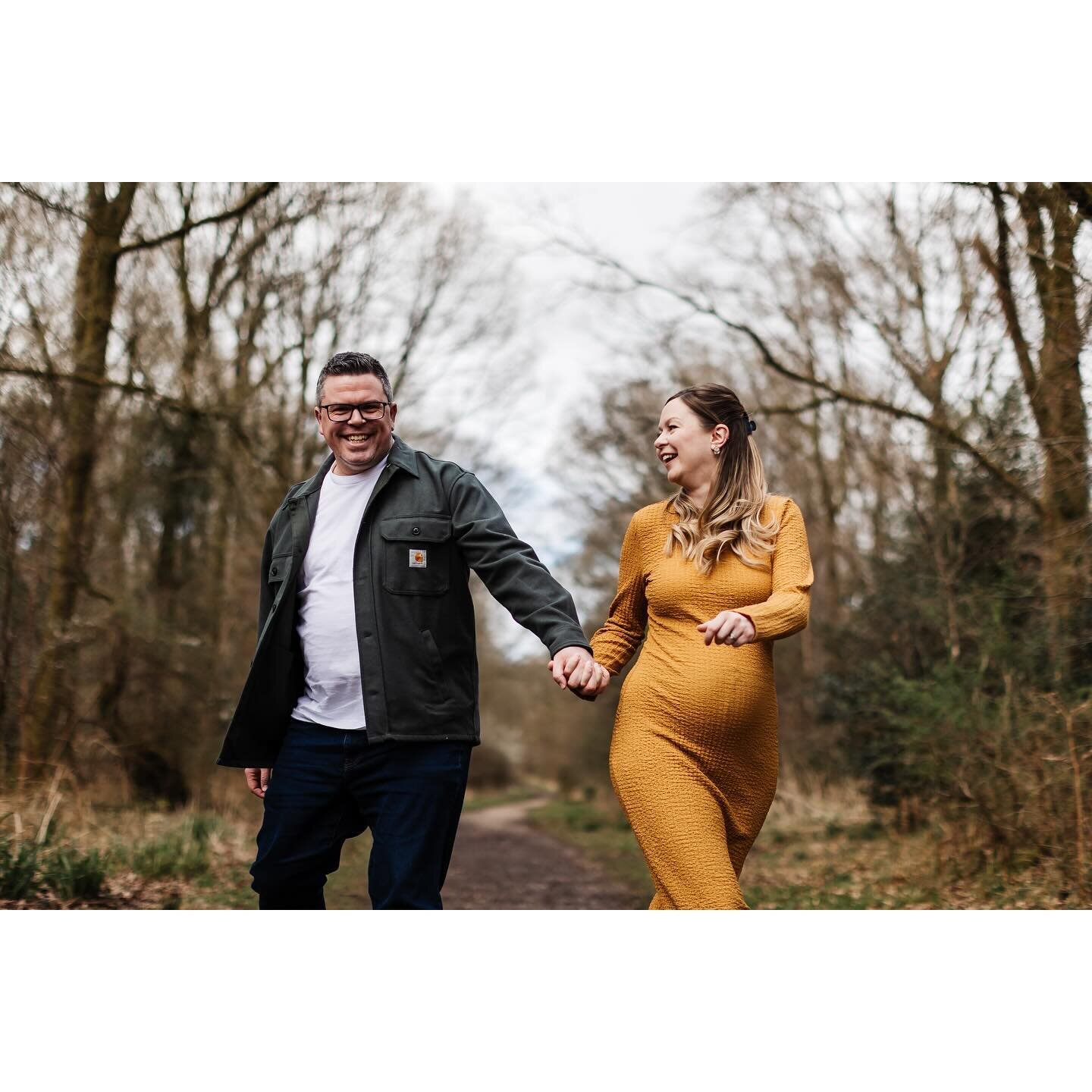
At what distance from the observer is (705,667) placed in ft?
12.6

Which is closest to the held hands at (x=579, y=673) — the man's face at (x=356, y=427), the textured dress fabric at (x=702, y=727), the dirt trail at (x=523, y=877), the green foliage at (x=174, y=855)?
the textured dress fabric at (x=702, y=727)

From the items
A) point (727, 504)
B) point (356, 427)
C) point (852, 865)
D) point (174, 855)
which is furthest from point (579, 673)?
point (852, 865)

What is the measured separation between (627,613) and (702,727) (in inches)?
22.7

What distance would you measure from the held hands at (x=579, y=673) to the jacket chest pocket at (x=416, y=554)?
54 cm

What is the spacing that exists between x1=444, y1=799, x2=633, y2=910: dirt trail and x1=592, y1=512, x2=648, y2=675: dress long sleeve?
4.04 m

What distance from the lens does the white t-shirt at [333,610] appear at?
152 inches

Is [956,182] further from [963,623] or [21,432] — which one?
[21,432]

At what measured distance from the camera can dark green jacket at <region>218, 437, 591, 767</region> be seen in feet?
12.4

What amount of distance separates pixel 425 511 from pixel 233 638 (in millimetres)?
10915

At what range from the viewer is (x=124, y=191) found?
10.9m

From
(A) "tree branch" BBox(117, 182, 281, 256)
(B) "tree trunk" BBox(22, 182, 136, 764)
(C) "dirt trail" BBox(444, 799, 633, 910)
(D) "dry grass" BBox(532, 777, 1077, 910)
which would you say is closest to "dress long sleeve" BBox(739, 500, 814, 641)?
(D) "dry grass" BBox(532, 777, 1077, 910)

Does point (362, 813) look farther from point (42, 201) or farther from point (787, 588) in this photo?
point (42, 201)

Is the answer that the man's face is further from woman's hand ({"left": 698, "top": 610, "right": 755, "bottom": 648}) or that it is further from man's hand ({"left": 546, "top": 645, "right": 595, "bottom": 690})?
woman's hand ({"left": 698, "top": 610, "right": 755, "bottom": 648})

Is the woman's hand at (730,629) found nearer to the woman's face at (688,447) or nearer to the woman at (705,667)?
the woman at (705,667)
